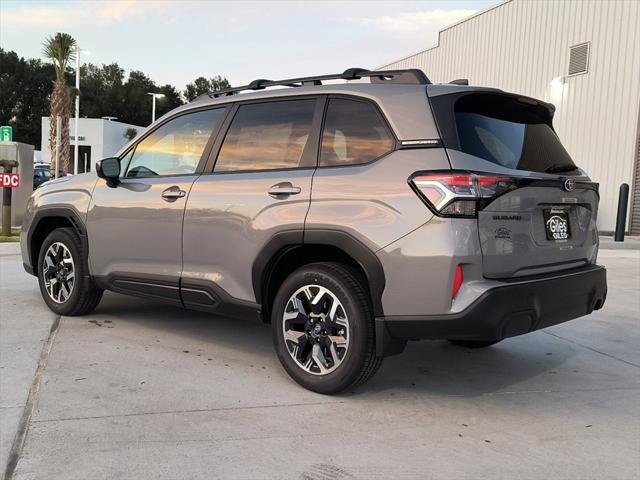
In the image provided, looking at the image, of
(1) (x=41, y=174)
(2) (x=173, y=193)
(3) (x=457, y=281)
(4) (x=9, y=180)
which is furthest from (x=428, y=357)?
(1) (x=41, y=174)

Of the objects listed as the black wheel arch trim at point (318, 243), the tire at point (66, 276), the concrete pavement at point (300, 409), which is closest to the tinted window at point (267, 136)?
the black wheel arch trim at point (318, 243)

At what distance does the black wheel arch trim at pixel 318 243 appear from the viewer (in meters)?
3.48

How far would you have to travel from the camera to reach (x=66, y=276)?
18.0 ft

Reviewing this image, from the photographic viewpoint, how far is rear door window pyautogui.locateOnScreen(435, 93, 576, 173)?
11.6 ft

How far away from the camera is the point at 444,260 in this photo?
326 cm

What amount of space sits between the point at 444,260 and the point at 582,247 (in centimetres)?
132

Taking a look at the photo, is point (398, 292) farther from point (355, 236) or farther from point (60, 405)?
point (60, 405)

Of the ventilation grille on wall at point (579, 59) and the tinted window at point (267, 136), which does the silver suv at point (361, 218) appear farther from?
the ventilation grille on wall at point (579, 59)

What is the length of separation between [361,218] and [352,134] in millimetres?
Result: 598

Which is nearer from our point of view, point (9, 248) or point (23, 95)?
point (9, 248)

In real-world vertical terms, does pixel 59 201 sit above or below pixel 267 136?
below

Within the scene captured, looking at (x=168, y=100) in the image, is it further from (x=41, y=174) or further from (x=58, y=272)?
(x=58, y=272)

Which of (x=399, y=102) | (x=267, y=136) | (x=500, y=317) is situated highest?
(x=399, y=102)

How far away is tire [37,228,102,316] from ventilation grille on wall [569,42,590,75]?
16.8 metres
